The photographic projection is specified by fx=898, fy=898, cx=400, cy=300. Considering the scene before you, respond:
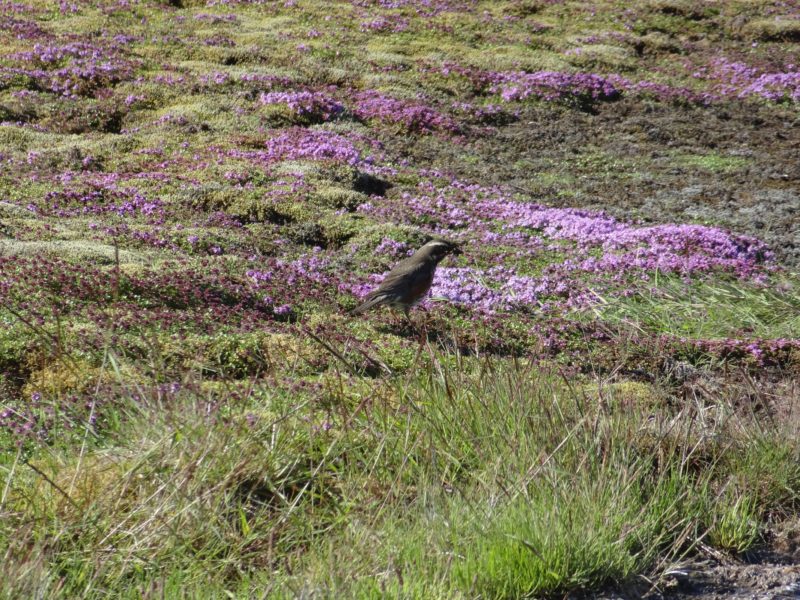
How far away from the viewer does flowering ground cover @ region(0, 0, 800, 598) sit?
4.95 metres

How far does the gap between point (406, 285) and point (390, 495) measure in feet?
15.4

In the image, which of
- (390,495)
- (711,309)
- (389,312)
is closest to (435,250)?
(389,312)

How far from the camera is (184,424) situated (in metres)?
5.32

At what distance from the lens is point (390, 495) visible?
5.20 m

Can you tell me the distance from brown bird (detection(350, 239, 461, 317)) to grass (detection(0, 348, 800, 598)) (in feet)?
10.2

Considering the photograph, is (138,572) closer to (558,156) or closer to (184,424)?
(184,424)

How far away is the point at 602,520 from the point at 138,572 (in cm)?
258

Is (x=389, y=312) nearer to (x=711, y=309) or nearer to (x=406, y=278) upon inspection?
(x=406, y=278)

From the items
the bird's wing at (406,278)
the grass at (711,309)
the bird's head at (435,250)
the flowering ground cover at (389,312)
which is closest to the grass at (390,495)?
the flowering ground cover at (389,312)

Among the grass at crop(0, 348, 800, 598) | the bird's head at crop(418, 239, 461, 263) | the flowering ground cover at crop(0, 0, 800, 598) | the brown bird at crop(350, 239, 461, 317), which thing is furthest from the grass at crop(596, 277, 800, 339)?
the grass at crop(0, 348, 800, 598)

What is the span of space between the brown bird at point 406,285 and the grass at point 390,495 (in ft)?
10.2

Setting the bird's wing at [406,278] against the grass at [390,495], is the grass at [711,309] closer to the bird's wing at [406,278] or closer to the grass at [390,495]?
the bird's wing at [406,278]

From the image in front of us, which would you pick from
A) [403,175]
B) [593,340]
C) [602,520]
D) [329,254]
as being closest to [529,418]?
[602,520]

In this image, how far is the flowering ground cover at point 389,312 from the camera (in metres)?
4.95
